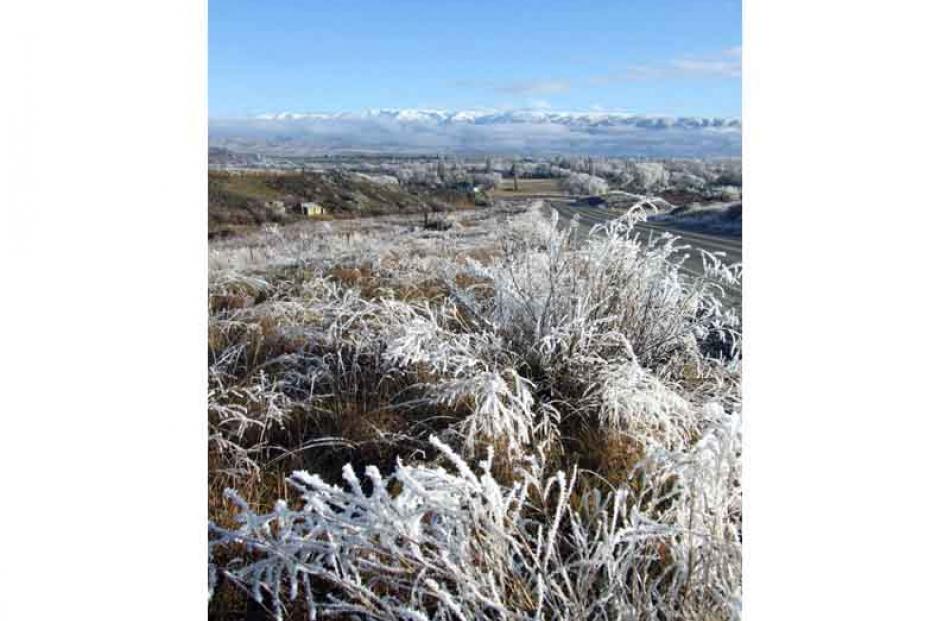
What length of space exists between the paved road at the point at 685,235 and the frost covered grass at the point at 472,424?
0.09ft

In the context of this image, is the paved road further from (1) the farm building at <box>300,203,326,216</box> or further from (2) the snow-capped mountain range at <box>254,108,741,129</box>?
(1) the farm building at <box>300,203,326,216</box>

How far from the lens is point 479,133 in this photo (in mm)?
2236

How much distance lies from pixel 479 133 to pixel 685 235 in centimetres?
60

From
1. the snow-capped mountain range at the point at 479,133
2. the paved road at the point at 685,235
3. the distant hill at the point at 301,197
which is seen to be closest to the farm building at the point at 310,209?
the distant hill at the point at 301,197

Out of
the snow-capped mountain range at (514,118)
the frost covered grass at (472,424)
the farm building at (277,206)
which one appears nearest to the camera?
the frost covered grass at (472,424)

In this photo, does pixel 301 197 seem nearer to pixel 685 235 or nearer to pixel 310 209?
pixel 310 209

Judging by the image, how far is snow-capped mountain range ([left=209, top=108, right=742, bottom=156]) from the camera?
218 centimetres

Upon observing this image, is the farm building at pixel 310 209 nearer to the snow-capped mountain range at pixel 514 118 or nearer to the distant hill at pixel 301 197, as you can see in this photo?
the distant hill at pixel 301 197

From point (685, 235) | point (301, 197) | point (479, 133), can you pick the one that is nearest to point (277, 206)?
point (301, 197)

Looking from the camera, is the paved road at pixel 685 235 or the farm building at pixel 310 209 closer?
the paved road at pixel 685 235

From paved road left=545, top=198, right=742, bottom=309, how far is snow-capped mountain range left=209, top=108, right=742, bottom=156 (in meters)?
0.15

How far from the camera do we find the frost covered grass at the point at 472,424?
5.82ft
